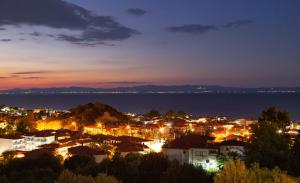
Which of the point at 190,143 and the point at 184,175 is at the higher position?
the point at 184,175

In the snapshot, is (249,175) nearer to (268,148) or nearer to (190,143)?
(268,148)

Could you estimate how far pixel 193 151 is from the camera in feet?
86.4

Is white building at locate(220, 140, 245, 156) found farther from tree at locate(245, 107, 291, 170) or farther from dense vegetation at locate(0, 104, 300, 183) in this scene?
tree at locate(245, 107, 291, 170)

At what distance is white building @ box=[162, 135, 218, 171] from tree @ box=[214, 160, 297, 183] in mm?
15818

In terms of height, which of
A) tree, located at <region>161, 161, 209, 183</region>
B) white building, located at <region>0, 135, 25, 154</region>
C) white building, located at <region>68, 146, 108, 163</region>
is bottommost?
white building, located at <region>0, 135, 25, 154</region>

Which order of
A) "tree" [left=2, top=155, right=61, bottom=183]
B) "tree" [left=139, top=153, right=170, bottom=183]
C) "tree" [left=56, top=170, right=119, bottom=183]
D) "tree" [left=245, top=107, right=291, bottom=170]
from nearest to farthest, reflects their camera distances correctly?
"tree" [left=56, top=170, right=119, bottom=183]
"tree" [left=245, top=107, right=291, bottom=170]
"tree" [left=2, top=155, right=61, bottom=183]
"tree" [left=139, top=153, right=170, bottom=183]

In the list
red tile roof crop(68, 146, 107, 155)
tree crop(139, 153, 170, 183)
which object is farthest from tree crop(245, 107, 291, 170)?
red tile roof crop(68, 146, 107, 155)

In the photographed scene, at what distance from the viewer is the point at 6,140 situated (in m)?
38.5

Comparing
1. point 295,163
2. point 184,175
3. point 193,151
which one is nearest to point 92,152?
point 193,151

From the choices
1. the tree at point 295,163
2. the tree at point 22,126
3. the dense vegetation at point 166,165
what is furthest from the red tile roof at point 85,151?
the tree at point 22,126

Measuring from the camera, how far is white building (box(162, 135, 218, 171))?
2555cm

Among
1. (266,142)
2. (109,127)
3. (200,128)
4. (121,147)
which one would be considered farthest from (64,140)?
(266,142)

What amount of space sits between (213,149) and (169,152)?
9.07ft

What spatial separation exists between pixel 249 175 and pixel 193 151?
17520 mm
